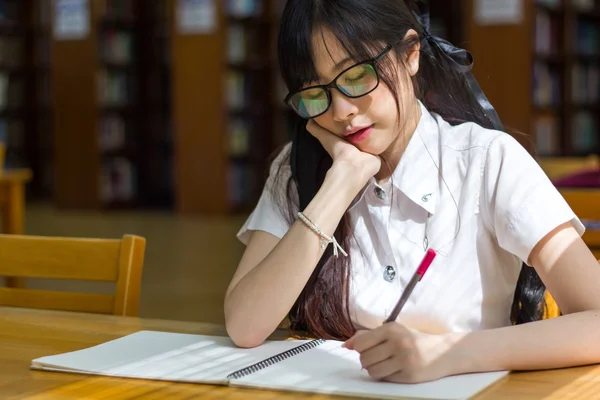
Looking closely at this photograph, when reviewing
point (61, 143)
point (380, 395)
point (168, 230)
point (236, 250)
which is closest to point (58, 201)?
point (61, 143)

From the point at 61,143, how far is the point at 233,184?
5.98ft

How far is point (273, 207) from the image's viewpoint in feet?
5.00

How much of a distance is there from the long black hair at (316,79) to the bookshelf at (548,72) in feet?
15.8

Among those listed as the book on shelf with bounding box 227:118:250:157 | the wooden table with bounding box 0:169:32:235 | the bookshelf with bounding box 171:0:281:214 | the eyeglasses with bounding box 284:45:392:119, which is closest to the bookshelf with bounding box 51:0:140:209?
the bookshelf with bounding box 171:0:281:214

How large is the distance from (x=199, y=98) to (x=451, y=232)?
21.4 ft

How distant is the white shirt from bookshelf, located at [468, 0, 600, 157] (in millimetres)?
4963

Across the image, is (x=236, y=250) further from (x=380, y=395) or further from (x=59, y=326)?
(x=380, y=395)

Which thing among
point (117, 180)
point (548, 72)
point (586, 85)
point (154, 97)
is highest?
point (548, 72)

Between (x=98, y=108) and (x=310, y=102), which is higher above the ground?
(x=310, y=102)

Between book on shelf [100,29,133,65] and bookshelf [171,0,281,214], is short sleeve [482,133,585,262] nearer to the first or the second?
bookshelf [171,0,281,214]

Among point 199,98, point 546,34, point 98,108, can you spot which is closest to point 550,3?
point 546,34

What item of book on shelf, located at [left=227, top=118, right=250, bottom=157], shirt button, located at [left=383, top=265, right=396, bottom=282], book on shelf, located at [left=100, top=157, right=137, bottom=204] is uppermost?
shirt button, located at [left=383, top=265, right=396, bottom=282]

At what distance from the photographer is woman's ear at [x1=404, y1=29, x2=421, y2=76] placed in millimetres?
1435

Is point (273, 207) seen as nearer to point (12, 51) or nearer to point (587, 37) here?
point (587, 37)
